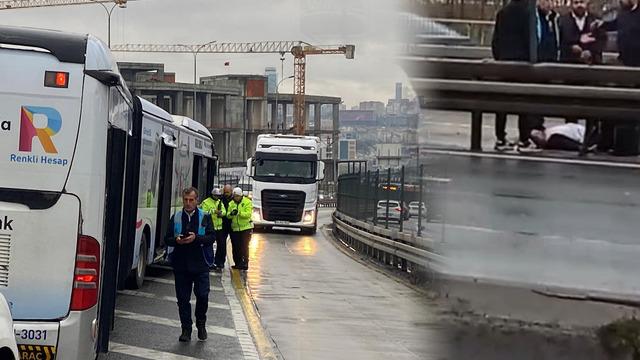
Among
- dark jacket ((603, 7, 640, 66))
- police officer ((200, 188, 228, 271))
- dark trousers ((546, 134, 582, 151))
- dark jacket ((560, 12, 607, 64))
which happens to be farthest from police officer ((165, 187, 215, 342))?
police officer ((200, 188, 228, 271))

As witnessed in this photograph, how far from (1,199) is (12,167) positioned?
224 mm

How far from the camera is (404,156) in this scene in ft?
11.4

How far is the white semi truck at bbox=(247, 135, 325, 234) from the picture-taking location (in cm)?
2466

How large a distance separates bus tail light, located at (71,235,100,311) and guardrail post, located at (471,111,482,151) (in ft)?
9.80

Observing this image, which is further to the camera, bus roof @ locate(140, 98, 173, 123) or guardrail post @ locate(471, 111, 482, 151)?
bus roof @ locate(140, 98, 173, 123)

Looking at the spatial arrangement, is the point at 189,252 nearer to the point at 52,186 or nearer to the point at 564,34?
the point at 52,186

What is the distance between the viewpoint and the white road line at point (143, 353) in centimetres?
759

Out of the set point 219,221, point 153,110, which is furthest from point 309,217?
point 153,110

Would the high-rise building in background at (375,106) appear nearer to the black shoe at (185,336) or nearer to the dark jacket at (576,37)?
the dark jacket at (576,37)

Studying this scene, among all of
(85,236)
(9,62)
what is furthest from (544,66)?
(9,62)

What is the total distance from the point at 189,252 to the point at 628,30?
5532mm

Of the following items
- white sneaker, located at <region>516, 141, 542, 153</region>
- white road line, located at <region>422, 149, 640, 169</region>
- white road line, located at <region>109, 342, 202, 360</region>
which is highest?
white sneaker, located at <region>516, 141, 542, 153</region>

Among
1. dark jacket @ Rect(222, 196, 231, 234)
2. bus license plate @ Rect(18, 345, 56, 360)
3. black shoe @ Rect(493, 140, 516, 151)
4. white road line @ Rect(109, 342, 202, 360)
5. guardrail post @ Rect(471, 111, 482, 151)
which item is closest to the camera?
guardrail post @ Rect(471, 111, 482, 151)

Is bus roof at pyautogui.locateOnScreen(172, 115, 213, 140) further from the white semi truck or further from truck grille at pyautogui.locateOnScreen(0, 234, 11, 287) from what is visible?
the white semi truck
